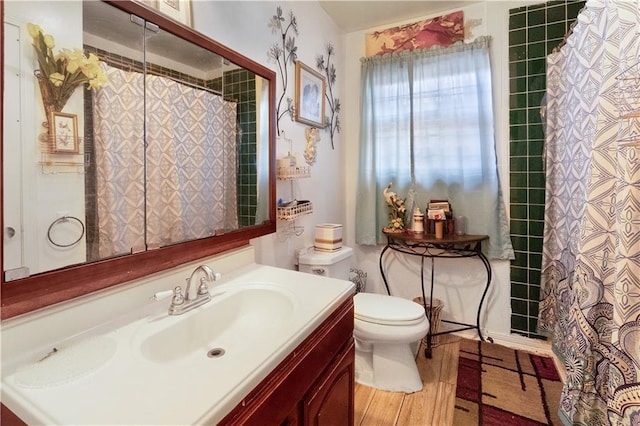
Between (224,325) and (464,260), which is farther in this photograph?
(464,260)

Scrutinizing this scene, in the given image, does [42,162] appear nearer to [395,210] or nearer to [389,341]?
[389,341]

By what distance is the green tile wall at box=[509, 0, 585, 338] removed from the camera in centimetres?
202

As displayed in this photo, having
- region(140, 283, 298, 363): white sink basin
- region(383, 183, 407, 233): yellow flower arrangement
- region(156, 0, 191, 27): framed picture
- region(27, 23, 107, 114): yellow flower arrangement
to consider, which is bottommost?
region(140, 283, 298, 363): white sink basin

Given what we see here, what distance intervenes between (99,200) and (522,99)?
2.43 meters

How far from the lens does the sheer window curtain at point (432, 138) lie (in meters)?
2.16

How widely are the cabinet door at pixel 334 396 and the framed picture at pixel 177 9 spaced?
4.35ft

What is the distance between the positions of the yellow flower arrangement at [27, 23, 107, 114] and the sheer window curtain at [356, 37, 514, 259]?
195 cm

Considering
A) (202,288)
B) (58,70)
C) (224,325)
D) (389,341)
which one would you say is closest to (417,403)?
(389,341)

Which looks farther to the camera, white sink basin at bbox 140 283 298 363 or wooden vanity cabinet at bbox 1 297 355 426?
white sink basin at bbox 140 283 298 363

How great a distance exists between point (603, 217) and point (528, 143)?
1.04 m

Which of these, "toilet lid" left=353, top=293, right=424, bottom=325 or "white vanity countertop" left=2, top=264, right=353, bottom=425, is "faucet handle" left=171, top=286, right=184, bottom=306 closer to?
"white vanity countertop" left=2, top=264, right=353, bottom=425

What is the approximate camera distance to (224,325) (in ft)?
3.46

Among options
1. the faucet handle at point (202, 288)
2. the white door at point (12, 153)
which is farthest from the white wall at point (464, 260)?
the white door at point (12, 153)

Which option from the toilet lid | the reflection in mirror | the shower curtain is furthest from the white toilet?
the shower curtain
